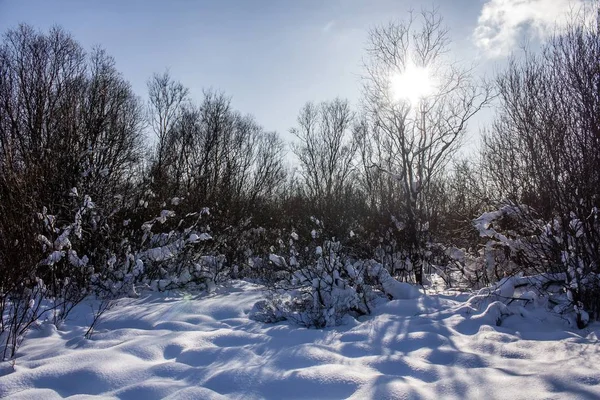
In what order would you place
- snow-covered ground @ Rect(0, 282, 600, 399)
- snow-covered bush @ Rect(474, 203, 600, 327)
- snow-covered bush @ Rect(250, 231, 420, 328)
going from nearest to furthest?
1. snow-covered ground @ Rect(0, 282, 600, 399)
2. snow-covered bush @ Rect(474, 203, 600, 327)
3. snow-covered bush @ Rect(250, 231, 420, 328)

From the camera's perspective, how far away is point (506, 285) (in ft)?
16.7

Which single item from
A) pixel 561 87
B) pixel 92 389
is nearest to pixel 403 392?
pixel 92 389

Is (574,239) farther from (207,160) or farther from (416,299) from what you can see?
(207,160)

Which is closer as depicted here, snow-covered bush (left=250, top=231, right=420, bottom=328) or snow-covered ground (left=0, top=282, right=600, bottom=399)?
snow-covered ground (left=0, top=282, right=600, bottom=399)

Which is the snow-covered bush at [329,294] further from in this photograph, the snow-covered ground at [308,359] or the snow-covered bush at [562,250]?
the snow-covered bush at [562,250]

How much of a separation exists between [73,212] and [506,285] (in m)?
6.58

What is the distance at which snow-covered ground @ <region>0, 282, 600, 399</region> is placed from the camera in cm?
272

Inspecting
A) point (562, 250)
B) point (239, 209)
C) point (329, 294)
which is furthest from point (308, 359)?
point (239, 209)

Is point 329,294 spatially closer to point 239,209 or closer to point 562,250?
point 562,250

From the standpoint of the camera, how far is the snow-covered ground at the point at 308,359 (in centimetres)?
272

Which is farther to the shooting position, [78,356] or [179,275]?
[179,275]

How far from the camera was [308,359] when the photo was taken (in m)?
3.38

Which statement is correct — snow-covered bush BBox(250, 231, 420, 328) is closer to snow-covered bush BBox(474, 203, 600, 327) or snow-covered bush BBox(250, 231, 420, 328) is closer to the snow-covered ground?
the snow-covered ground

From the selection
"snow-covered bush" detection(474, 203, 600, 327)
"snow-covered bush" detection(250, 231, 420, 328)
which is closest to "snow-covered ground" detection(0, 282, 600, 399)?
"snow-covered bush" detection(250, 231, 420, 328)
